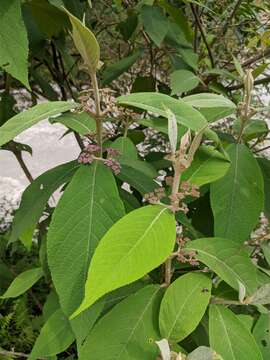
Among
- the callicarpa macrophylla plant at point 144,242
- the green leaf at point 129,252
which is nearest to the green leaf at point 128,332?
the callicarpa macrophylla plant at point 144,242

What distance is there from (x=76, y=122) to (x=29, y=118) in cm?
19

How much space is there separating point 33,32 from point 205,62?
0.60 metres

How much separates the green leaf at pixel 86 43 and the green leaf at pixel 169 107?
0.07m

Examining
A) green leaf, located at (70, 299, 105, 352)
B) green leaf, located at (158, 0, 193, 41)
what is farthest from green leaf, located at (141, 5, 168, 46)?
green leaf, located at (70, 299, 105, 352)

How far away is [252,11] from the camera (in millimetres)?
1720

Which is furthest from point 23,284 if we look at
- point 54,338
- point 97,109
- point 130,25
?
point 130,25

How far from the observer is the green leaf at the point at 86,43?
1.99ft

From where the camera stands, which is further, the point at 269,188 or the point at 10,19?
the point at 269,188

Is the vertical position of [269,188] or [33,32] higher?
[33,32]

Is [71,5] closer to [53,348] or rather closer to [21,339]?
[53,348]

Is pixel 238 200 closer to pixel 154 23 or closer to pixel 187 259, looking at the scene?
pixel 187 259

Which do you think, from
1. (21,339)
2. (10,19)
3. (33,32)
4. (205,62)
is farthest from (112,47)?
(10,19)

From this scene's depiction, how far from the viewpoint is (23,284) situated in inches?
40.4

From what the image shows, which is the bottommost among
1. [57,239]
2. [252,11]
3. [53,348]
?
[53,348]
